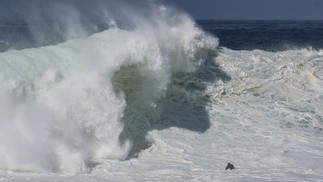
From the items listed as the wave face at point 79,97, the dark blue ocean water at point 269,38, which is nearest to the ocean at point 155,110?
the wave face at point 79,97

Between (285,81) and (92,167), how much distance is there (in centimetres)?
726

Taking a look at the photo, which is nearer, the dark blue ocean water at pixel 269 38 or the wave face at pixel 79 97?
the wave face at pixel 79 97

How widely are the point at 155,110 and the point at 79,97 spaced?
2.29 meters

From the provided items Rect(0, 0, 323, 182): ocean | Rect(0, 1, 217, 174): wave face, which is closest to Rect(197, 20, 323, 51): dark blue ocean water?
Rect(0, 0, 323, 182): ocean

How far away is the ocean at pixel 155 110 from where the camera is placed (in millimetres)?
9039

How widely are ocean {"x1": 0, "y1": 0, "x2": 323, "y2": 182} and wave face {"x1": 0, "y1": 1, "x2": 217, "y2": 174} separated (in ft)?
0.05

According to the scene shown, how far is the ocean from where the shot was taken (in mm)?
9039

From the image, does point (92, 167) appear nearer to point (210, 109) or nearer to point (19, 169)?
point (19, 169)

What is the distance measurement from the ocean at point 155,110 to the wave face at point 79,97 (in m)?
0.02

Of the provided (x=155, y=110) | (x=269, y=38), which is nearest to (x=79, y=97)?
(x=155, y=110)

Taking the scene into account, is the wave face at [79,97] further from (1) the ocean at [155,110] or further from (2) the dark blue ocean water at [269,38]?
(2) the dark blue ocean water at [269,38]

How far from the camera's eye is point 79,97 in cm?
988

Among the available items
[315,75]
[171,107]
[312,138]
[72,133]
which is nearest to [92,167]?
[72,133]

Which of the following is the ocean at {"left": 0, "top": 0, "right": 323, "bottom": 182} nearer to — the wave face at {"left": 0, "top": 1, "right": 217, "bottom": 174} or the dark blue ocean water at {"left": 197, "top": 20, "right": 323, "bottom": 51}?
the wave face at {"left": 0, "top": 1, "right": 217, "bottom": 174}
